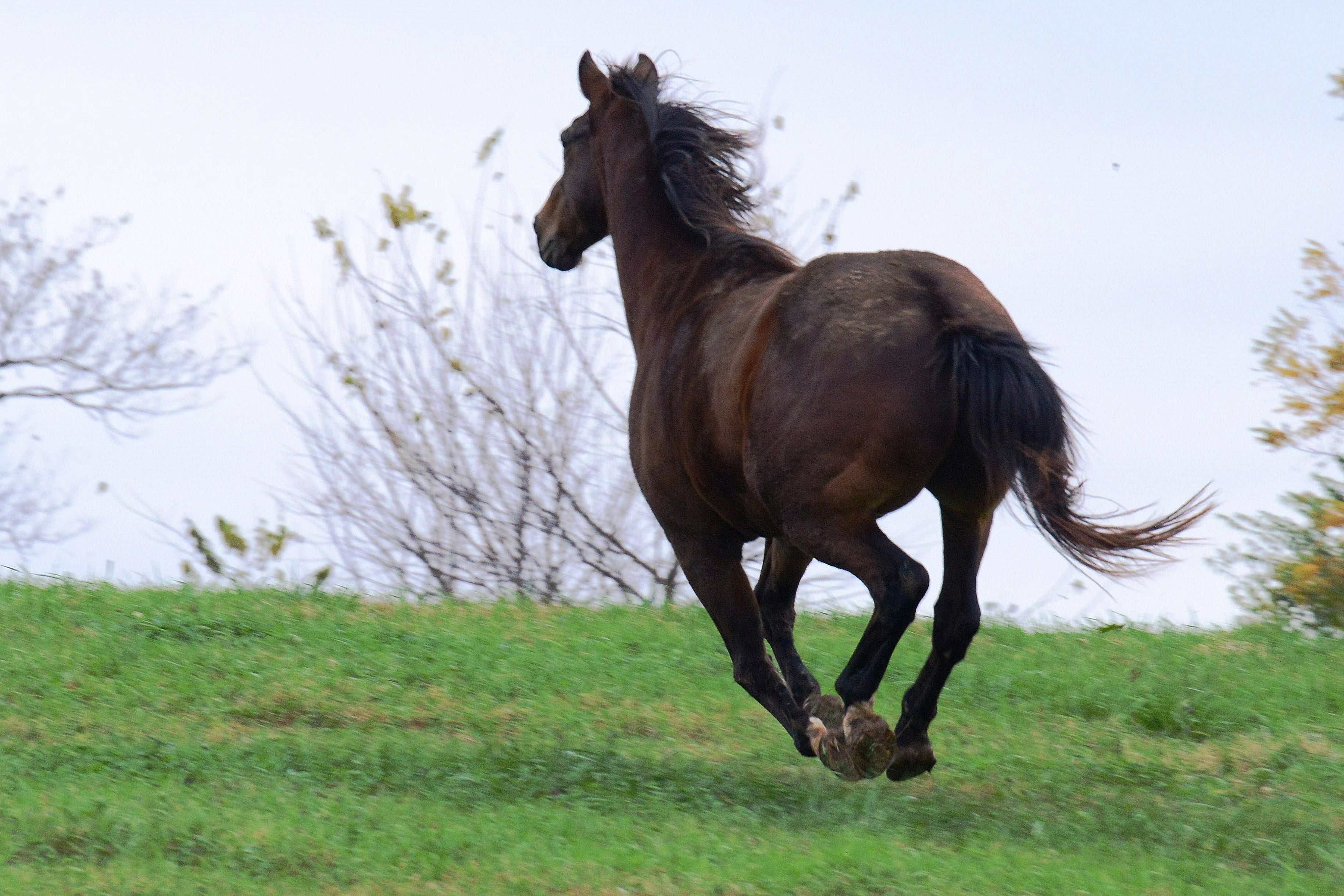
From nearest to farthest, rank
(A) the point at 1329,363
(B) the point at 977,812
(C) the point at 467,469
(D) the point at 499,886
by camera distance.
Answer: (D) the point at 499,886
(B) the point at 977,812
(A) the point at 1329,363
(C) the point at 467,469

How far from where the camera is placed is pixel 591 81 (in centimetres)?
707

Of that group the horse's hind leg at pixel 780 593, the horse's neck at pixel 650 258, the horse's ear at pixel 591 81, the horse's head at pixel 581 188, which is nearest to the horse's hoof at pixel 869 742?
the horse's hind leg at pixel 780 593

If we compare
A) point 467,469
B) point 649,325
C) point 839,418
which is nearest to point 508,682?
point 649,325

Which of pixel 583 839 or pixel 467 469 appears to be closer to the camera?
pixel 583 839

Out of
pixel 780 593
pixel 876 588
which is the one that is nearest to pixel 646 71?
pixel 780 593

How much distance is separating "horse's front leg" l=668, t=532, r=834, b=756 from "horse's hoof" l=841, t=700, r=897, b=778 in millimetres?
666

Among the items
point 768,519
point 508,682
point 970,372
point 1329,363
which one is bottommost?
point 508,682

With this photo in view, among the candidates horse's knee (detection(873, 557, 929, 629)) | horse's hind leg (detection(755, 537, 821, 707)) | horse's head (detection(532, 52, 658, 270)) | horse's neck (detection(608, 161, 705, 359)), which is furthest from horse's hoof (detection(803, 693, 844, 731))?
horse's head (detection(532, 52, 658, 270))

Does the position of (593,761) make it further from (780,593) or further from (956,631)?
(956,631)

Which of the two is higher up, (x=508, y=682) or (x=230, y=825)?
(x=508, y=682)

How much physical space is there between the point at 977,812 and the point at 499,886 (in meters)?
2.03

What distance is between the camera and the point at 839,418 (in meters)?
5.02

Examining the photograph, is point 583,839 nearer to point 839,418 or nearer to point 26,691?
point 839,418

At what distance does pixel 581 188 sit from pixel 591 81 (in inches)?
20.7
